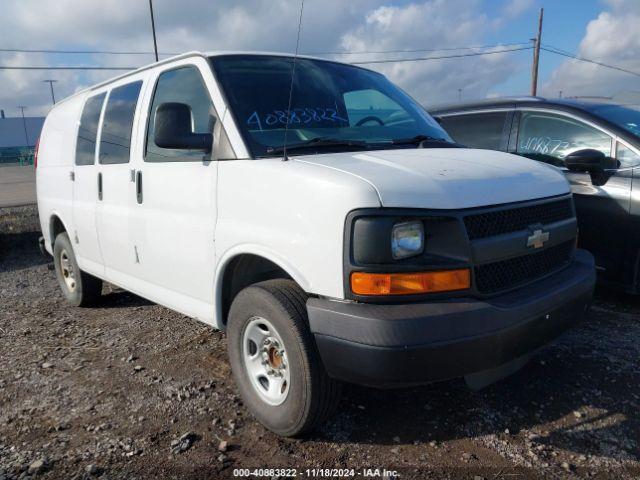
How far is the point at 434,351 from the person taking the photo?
2230mm

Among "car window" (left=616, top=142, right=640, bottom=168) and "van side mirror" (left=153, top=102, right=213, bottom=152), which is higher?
"van side mirror" (left=153, top=102, right=213, bottom=152)

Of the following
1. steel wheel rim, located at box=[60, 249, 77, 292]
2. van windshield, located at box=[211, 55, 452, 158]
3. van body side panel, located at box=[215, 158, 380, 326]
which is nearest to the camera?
van body side panel, located at box=[215, 158, 380, 326]

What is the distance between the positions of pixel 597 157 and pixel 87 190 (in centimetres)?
417

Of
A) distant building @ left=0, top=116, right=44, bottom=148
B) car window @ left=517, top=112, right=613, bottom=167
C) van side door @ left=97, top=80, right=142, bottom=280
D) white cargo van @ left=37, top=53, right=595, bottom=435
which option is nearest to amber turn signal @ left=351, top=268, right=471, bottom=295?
white cargo van @ left=37, top=53, right=595, bottom=435

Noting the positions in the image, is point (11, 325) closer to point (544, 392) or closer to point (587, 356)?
point (544, 392)

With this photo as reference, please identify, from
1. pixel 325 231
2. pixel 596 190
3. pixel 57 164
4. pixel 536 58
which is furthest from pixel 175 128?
pixel 536 58

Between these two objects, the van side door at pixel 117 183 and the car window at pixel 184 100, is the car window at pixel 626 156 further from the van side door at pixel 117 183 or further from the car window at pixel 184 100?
the van side door at pixel 117 183

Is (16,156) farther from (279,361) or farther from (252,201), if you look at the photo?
(279,361)

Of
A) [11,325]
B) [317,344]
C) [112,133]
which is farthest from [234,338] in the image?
[11,325]

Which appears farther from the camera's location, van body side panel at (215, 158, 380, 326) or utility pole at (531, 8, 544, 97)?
utility pole at (531, 8, 544, 97)

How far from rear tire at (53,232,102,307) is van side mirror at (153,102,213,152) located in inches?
106

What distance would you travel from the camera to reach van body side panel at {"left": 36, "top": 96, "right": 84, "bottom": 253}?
16.4 feet

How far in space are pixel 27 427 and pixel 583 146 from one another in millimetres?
4631

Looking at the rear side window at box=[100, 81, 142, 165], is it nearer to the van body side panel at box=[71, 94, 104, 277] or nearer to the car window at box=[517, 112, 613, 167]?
the van body side panel at box=[71, 94, 104, 277]
